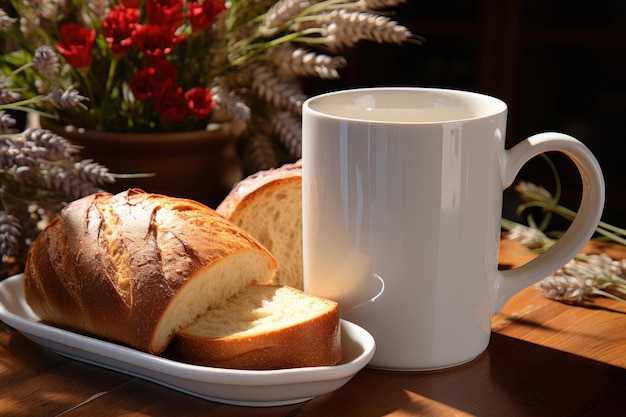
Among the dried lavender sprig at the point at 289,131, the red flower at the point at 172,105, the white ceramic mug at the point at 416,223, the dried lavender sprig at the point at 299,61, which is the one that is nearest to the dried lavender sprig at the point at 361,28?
the dried lavender sprig at the point at 299,61

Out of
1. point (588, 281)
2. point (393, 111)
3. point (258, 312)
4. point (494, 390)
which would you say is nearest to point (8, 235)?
point (258, 312)

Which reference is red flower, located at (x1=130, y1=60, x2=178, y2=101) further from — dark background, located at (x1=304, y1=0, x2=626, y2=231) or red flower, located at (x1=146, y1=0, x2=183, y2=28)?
dark background, located at (x1=304, y1=0, x2=626, y2=231)

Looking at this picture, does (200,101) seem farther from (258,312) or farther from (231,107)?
(258,312)

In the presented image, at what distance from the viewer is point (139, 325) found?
2.41 feet

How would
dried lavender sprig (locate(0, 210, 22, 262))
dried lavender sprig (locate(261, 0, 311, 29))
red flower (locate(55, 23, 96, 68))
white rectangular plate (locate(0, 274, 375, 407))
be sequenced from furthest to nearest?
dried lavender sprig (locate(261, 0, 311, 29)), red flower (locate(55, 23, 96, 68)), dried lavender sprig (locate(0, 210, 22, 262)), white rectangular plate (locate(0, 274, 375, 407))

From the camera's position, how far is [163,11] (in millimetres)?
1115

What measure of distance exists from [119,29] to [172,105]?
0.40ft

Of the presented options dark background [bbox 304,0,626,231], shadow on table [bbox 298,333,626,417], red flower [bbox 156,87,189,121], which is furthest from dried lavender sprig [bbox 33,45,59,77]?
dark background [bbox 304,0,626,231]

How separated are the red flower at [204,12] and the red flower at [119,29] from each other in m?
0.09

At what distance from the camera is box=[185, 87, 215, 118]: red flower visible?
3.76 feet

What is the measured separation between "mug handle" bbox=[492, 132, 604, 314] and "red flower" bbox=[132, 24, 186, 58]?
519 millimetres

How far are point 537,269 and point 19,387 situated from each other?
0.52 meters

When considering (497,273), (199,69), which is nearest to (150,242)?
(497,273)

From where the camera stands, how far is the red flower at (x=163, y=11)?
1.11 meters
